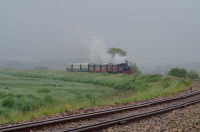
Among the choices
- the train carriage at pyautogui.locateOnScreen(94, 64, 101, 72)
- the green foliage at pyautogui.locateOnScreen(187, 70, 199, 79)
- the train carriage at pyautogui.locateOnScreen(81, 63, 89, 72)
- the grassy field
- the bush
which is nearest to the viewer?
the grassy field

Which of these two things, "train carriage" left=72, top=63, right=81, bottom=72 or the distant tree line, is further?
"train carriage" left=72, top=63, right=81, bottom=72

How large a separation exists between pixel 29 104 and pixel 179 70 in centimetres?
3940

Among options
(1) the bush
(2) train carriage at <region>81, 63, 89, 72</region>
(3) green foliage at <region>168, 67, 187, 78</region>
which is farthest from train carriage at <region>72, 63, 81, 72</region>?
(1) the bush

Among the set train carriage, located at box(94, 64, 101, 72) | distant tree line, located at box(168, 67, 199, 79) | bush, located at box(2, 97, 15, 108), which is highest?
train carriage, located at box(94, 64, 101, 72)

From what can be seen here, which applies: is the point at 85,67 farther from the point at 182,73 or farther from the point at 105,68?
the point at 182,73

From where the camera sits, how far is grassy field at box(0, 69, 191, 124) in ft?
45.9

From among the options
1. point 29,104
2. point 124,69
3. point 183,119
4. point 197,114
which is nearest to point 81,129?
point 183,119

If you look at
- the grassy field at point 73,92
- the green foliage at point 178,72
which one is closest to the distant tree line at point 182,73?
the green foliage at point 178,72

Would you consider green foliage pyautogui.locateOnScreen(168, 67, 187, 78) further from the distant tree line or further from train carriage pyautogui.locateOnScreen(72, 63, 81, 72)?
train carriage pyautogui.locateOnScreen(72, 63, 81, 72)

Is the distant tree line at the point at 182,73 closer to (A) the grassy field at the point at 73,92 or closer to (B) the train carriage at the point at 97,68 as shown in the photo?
(A) the grassy field at the point at 73,92

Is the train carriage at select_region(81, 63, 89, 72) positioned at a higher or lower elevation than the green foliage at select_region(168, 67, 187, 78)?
higher

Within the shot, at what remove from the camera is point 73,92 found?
1054 inches

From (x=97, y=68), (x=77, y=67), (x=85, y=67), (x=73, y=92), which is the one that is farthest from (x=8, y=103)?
(x=77, y=67)

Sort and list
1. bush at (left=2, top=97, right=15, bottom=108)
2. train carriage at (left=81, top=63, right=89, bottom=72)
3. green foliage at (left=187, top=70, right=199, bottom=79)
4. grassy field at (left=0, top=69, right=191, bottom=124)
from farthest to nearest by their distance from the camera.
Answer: train carriage at (left=81, top=63, right=89, bottom=72), green foliage at (left=187, top=70, right=199, bottom=79), bush at (left=2, top=97, right=15, bottom=108), grassy field at (left=0, top=69, right=191, bottom=124)
